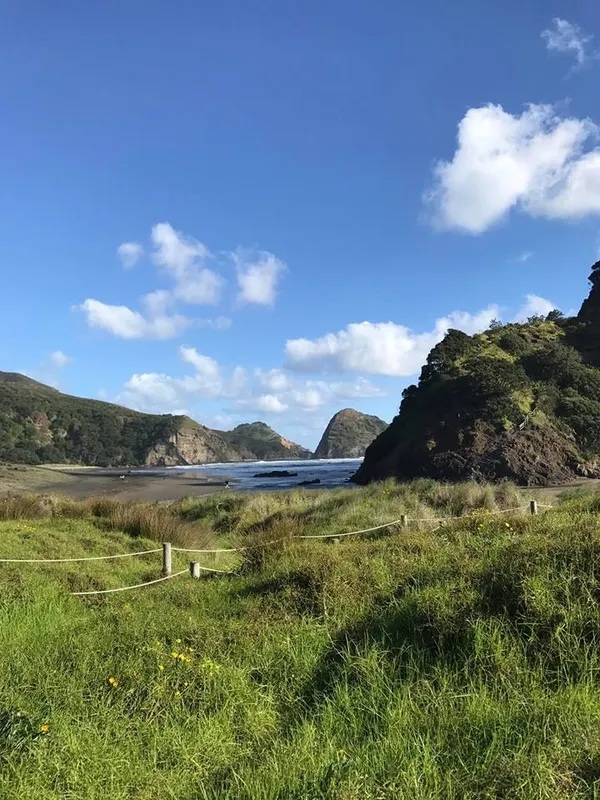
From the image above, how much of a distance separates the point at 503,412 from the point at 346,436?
464ft

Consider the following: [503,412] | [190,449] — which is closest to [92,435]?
[190,449]

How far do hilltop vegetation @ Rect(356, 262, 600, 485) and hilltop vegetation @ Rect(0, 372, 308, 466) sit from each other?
231ft

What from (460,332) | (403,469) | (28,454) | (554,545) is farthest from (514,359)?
(28,454)

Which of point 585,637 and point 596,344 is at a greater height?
point 596,344

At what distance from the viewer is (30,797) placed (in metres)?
3.22

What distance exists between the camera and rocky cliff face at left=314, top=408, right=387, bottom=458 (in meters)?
176

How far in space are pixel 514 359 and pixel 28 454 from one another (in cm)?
8085

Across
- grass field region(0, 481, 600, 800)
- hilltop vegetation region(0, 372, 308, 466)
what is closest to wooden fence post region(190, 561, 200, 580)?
grass field region(0, 481, 600, 800)

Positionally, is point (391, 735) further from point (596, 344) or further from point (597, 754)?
point (596, 344)

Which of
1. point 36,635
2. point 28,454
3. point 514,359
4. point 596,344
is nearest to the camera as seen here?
point 36,635

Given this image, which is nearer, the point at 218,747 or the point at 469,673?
the point at 218,747

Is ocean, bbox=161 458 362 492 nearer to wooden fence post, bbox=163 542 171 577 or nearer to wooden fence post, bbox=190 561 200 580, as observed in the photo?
wooden fence post, bbox=163 542 171 577

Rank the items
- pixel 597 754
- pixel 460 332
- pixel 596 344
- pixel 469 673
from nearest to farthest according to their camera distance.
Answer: pixel 597 754, pixel 469 673, pixel 596 344, pixel 460 332

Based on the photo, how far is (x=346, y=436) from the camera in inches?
7077
